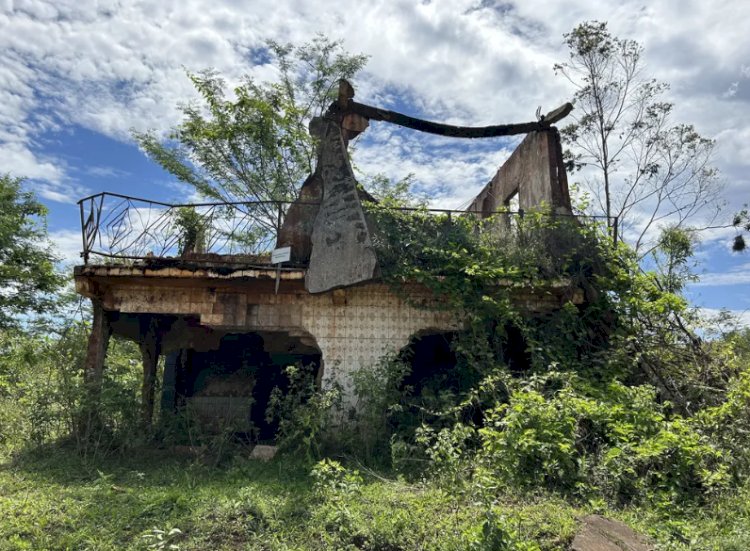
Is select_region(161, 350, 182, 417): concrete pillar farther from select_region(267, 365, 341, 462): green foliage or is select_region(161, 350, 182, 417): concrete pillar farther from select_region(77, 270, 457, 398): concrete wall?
select_region(267, 365, 341, 462): green foliage

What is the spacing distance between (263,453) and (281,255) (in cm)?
276

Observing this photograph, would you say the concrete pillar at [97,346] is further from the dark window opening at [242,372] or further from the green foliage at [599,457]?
the green foliage at [599,457]

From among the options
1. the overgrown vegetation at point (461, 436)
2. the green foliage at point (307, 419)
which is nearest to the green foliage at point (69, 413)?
the overgrown vegetation at point (461, 436)

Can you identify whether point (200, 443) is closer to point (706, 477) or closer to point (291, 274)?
point (291, 274)


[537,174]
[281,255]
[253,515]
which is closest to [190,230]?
[281,255]

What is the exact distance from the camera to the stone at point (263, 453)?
23.2 feet

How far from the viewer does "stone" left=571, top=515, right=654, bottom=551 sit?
153 inches

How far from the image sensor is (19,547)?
4.16 meters

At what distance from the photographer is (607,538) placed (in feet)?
13.1

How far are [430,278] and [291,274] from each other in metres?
2.01

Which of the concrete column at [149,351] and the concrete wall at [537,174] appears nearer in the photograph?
the concrete column at [149,351]

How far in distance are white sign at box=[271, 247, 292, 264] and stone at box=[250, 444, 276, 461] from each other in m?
2.60

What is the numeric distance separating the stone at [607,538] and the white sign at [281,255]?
→ 508cm

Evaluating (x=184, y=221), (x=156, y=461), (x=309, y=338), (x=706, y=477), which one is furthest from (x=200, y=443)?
(x=706, y=477)
